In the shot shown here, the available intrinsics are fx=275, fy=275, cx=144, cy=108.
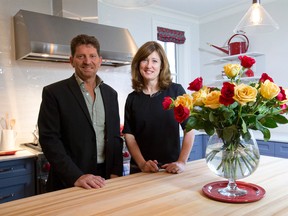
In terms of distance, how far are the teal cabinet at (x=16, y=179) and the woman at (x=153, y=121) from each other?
1.09 metres

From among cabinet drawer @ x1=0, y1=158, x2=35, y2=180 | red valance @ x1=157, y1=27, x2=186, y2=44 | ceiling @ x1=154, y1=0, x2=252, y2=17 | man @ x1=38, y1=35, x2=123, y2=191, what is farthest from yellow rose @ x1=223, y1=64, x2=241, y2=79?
red valance @ x1=157, y1=27, x2=186, y2=44

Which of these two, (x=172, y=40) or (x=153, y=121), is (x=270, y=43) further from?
(x=153, y=121)

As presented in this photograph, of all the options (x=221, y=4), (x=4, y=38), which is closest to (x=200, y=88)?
(x=4, y=38)

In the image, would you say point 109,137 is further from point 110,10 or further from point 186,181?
point 110,10

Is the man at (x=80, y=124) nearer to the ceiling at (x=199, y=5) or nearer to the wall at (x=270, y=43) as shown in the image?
the wall at (x=270, y=43)

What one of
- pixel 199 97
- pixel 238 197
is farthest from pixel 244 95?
pixel 238 197

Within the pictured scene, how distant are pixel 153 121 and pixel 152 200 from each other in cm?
62

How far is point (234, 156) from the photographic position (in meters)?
0.97

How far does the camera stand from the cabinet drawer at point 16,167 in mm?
2098

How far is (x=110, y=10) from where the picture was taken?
10.8 feet

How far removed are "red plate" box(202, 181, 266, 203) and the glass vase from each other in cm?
3

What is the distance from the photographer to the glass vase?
0.97m

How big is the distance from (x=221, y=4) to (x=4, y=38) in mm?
2687

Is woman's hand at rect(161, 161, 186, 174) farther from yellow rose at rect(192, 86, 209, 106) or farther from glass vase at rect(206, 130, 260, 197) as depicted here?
yellow rose at rect(192, 86, 209, 106)
